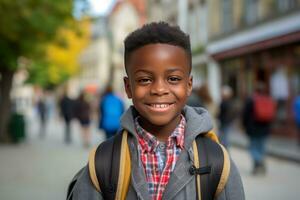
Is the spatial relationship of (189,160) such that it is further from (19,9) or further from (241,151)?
(241,151)

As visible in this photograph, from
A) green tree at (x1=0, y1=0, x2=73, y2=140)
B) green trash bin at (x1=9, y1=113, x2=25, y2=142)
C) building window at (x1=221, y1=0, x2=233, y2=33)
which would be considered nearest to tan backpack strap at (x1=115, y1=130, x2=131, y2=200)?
green tree at (x1=0, y1=0, x2=73, y2=140)

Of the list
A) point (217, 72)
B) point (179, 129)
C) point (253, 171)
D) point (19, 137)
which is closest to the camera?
point (179, 129)

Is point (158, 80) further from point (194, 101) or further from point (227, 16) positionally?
point (227, 16)

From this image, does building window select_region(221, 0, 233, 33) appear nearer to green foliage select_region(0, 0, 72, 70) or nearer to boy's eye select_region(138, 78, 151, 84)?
green foliage select_region(0, 0, 72, 70)

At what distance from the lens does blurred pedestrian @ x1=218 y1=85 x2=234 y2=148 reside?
1218 centimetres

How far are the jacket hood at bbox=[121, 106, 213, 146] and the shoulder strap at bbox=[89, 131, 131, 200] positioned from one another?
0.12 meters

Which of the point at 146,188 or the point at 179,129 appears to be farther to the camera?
the point at 179,129

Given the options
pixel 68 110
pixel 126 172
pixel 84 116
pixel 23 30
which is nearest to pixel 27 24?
pixel 23 30

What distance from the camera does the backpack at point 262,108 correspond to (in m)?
9.95

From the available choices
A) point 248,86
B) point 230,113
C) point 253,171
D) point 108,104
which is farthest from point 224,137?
point 248,86

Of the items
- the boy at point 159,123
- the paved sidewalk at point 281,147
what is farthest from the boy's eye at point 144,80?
the paved sidewalk at point 281,147

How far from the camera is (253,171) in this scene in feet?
33.8

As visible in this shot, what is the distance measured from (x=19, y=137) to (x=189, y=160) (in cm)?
1618

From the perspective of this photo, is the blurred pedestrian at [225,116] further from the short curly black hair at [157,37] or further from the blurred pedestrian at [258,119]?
the short curly black hair at [157,37]
